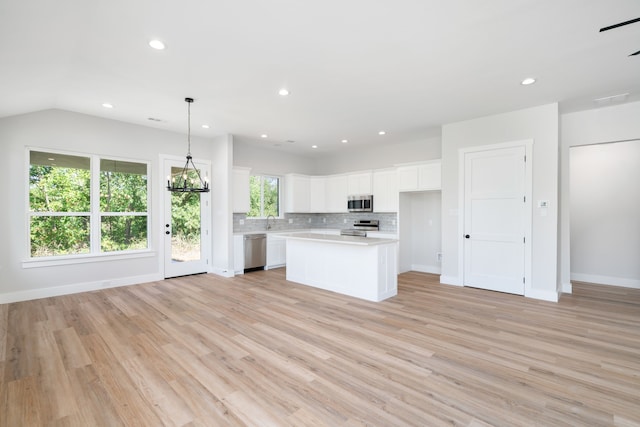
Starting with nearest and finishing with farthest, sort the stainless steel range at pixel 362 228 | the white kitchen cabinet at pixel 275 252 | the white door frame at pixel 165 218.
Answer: the white door frame at pixel 165 218
the white kitchen cabinet at pixel 275 252
the stainless steel range at pixel 362 228

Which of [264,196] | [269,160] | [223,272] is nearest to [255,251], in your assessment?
[223,272]

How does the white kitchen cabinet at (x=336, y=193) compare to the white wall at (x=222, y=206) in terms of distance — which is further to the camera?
the white kitchen cabinet at (x=336, y=193)

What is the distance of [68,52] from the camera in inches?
119

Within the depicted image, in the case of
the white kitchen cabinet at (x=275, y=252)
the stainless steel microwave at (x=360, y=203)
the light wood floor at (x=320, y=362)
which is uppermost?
the stainless steel microwave at (x=360, y=203)

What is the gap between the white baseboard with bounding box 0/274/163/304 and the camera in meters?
4.50

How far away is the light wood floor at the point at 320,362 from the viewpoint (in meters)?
2.04

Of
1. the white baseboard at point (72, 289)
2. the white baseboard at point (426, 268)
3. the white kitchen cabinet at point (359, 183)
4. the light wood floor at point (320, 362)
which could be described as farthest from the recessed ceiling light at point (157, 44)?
the white baseboard at point (426, 268)

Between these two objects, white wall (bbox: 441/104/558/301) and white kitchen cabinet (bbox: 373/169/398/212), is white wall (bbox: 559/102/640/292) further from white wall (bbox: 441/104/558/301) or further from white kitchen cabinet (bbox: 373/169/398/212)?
white kitchen cabinet (bbox: 373/169/398/212)

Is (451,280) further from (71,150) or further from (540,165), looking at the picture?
(71,150)

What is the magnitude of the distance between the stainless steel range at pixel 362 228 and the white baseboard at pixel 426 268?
1.26 metres

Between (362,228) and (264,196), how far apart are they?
2.69m

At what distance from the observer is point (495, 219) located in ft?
16.5

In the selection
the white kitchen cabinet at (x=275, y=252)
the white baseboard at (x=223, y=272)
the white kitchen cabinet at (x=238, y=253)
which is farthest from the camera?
the white kitchen cabinet at (x=275, y=252)

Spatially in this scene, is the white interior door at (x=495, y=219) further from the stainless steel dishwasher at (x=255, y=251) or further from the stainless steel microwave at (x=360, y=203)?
the stainless steel dishwasher at (x=255, y=251)
